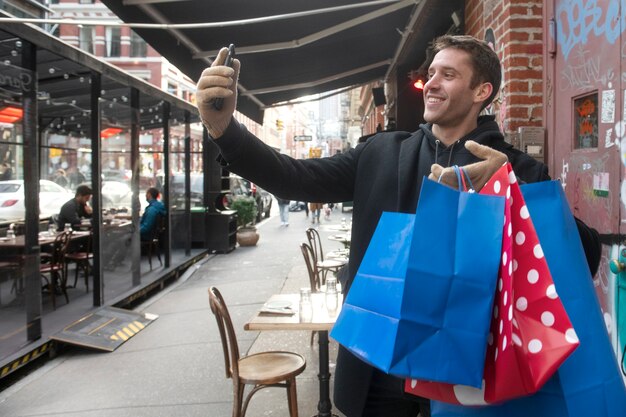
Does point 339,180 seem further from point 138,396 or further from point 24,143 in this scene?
point 24,143

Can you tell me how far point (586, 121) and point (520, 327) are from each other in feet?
7.41

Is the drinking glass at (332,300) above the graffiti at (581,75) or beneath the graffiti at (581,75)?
beneath

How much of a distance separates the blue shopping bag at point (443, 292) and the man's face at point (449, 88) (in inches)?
22.3

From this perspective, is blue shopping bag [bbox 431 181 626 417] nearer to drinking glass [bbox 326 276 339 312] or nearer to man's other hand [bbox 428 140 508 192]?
man's other hand [bbox 428 140 508 192]

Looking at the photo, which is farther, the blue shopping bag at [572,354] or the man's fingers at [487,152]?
the man's fingers at [487,152]

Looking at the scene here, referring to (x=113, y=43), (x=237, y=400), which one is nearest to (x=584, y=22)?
(x=237, y=400)

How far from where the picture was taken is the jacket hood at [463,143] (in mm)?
1692

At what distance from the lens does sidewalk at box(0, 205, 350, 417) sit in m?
4.27

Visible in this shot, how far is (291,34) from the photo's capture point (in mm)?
5578

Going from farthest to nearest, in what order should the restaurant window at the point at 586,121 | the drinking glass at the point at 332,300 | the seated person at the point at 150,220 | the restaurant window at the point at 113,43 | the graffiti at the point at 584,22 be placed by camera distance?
1. the restaurant window at the point at 113,43
2. the seated person at the point at 150,220
3. the drinking glass at the point at 332,300
4. the restaurant window at the point at 586,121
5. the graffiti at the point at 584,22

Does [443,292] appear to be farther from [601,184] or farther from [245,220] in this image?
[245,220]

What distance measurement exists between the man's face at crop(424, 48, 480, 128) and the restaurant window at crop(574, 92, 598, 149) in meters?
1.55

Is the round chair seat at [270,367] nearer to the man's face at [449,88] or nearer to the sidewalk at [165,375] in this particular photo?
the sidewalk at [165,375]

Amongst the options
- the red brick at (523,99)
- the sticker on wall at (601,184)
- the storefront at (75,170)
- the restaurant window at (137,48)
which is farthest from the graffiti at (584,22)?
the restaurant window at (137,48)
